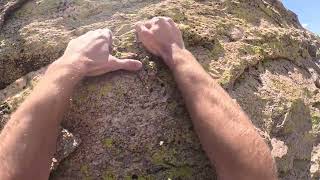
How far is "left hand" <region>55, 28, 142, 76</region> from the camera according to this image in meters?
5.60

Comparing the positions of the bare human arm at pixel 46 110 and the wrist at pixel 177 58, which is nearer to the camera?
the bare human arm at pixel 46 110

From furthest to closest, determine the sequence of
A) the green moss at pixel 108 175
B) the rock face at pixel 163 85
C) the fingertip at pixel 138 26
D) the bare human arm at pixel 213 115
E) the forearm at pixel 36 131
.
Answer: the fingertip at pixel 138 26, the rock face at pixel 163 85, the green moss at pixel 108 175, the bare human arm at pixel 213 115, the forearm at pixel 36 131

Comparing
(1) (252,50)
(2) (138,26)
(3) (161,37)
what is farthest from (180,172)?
(1) (252,50)

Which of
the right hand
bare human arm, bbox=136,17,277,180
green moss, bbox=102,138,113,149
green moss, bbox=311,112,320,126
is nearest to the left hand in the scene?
the right hand

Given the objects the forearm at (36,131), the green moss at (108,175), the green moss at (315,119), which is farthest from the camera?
the green moss at (315,119)

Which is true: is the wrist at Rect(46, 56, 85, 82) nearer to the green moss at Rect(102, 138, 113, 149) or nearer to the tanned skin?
the tanned skin

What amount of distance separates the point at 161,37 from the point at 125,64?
0.52 metres

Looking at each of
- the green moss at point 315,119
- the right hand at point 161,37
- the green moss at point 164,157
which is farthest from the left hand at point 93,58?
the green moss at point 315,119

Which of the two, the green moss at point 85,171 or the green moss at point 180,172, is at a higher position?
the green moss at point 180,172

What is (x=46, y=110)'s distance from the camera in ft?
17.3

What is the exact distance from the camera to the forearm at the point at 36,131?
505cm

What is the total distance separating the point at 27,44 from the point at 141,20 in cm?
142

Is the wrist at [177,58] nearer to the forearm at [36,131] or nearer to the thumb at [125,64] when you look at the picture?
the thumb at [125,64]

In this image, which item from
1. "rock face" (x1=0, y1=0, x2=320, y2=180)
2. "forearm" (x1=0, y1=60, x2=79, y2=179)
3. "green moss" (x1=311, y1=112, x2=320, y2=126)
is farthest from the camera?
"green moss" (x1=311, y1=112, x2=320, y2=126)
